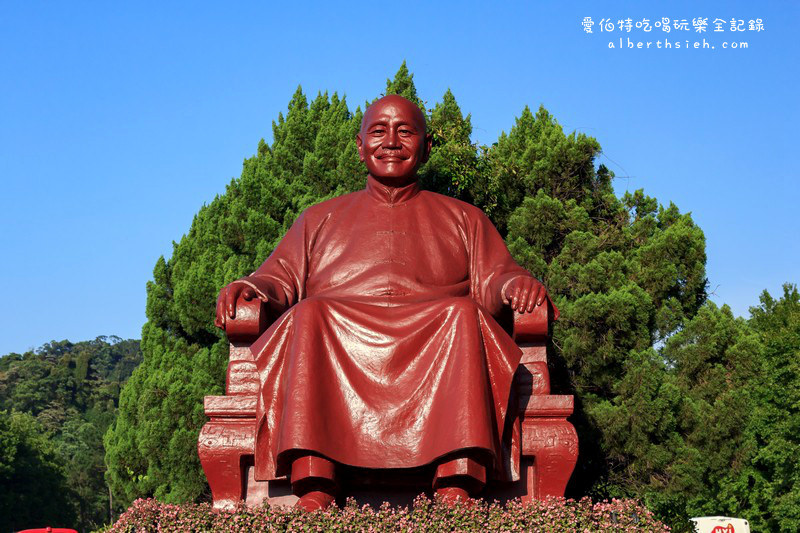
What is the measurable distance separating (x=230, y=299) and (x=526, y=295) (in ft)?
4.81

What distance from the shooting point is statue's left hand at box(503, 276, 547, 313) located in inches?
176

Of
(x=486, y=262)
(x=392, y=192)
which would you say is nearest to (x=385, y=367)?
(x=486, y=262)

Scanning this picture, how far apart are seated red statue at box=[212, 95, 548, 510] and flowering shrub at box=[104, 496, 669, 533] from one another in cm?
32

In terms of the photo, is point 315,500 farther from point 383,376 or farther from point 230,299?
point 230,299

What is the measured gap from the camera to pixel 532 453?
14.2 ft

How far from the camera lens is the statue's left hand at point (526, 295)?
446cm

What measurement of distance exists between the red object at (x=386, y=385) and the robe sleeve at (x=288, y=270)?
3 centimetres

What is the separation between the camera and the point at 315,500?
393cm

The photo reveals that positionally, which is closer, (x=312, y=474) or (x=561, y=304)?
(x=312, y=474)

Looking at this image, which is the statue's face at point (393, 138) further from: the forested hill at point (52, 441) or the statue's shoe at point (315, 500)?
the forested hill at point (52, 441)

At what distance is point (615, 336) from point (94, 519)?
28.1 meters

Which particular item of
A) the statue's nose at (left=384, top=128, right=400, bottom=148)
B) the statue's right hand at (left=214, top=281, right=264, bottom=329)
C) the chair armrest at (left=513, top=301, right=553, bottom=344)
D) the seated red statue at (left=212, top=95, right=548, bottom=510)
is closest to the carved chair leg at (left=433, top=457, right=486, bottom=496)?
the seated red statue at (left=212, top=95, right=548, bottom=510)

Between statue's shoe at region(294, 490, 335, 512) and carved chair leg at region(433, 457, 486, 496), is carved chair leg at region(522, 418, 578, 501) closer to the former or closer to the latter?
carved chair leg at region(433, 457, 486, 496)

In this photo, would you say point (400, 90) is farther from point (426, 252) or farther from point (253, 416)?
point (253, 416)
